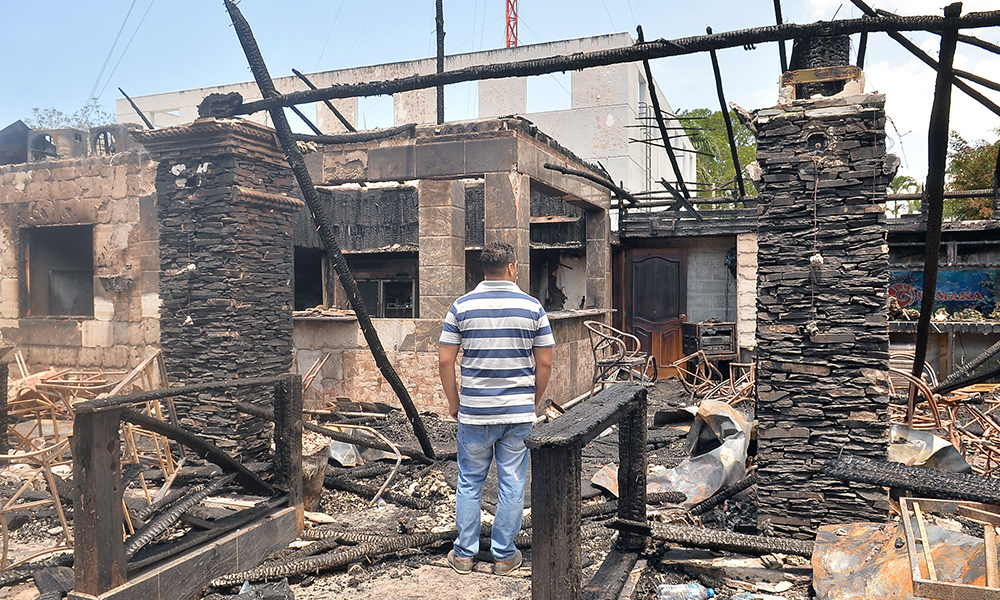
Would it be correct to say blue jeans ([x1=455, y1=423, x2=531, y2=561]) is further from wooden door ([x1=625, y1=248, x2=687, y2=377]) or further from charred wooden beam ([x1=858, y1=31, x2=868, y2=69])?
wooden door ([x1=625, y1=248, x2=687, y2=377])

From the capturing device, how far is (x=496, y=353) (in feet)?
12.3

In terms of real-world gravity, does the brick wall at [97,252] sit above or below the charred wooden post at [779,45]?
below

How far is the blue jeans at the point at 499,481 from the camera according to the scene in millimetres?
3736

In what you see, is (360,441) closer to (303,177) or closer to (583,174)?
(303,177)

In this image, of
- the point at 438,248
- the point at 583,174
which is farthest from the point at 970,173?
the point at 438,248

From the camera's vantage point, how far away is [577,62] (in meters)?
4.07

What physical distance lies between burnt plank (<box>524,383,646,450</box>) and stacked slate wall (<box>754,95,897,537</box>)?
1.15 m

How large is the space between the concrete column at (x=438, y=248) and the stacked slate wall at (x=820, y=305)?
15.6 feet

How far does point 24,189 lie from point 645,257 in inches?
431

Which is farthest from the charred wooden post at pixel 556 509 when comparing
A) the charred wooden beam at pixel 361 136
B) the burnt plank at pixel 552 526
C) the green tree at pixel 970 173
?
the green tree at pixel 970 173

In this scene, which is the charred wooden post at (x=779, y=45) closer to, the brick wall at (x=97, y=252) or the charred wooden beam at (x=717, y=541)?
the charred wooden beam at (x=717, y=541)

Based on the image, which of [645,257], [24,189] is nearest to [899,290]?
[645,257]

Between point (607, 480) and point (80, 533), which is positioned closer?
point (80, 533)

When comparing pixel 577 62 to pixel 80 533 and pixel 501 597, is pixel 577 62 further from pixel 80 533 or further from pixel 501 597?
pixel 80 533
